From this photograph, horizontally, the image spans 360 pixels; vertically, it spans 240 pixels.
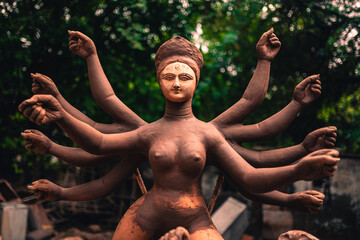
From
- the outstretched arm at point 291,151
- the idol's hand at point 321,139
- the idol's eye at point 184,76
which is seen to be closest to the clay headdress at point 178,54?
the idol's eye at point 184,76

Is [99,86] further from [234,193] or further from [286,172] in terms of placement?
[234,193]

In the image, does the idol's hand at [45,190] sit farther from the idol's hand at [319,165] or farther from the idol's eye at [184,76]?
the idol's hand at [319,165]

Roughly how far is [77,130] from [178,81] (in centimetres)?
76

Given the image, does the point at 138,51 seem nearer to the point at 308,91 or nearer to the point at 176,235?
the point at 308,91

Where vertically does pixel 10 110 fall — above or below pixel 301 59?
below

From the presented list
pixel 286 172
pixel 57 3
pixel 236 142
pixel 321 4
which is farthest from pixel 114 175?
pixel 321 4

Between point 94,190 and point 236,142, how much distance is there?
1.15m

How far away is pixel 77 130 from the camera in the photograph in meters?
2.08

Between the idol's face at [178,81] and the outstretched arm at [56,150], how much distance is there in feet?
2.29


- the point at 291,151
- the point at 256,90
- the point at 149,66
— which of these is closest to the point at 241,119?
the point at 256,90

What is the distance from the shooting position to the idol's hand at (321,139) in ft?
7.63

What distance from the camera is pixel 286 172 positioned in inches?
77.4

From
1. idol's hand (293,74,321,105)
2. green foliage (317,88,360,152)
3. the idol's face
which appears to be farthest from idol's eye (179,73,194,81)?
green foliage (317,88,360,152)

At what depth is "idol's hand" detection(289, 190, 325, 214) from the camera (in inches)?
89.4
